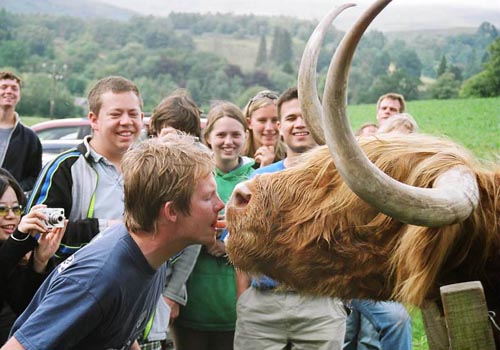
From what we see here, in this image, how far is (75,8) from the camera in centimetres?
13175

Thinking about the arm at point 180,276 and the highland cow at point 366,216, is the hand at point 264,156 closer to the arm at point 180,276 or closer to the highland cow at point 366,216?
the arm at point 180,276

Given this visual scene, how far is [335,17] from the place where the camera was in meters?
3.76

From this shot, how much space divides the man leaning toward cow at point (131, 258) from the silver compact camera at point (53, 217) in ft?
2.25

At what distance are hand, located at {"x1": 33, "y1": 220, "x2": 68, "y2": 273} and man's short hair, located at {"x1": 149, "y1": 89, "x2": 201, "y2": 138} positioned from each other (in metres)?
1.60

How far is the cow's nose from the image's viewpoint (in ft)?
11.5

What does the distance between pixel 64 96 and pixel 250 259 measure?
47.4 metres

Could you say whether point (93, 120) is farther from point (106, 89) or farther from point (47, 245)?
point (47, 245)

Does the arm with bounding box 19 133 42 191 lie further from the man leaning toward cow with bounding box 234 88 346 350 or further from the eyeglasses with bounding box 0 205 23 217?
the man leaning toward cow with bounding box 234 88 346 350

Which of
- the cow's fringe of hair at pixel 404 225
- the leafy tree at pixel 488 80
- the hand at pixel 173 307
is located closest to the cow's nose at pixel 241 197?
the cow's fringe of hair at pixel 404 225

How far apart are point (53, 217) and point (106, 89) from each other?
1.29 m

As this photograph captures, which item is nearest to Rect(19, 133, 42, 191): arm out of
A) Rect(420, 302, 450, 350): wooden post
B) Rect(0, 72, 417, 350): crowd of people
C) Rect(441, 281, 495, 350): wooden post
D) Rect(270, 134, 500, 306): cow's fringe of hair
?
Rect(0, 72, 417, 350): crowd of people

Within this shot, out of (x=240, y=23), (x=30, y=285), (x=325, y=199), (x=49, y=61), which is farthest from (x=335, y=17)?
(x=240, y=23)

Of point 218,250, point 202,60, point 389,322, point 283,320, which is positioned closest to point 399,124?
point 389,322

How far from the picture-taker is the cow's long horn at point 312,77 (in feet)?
11.9
